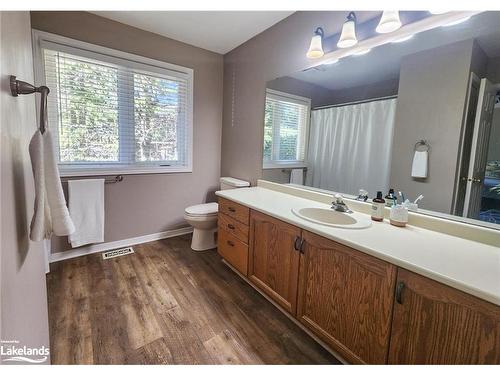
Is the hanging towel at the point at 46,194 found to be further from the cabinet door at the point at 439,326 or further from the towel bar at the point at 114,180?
the towel bar at the point at 114,180

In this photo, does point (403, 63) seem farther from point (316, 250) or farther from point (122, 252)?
point (122, 252)

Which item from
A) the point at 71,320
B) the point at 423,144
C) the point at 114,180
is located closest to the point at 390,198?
the point at 423,144

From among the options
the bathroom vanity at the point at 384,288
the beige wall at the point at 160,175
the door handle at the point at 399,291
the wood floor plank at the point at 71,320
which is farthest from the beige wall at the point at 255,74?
the wood floor plank at the point at 71,320

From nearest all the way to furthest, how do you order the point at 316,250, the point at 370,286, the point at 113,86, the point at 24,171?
the point at 24,171, the point at 370,286, the point at 316,250, the point at 113,86

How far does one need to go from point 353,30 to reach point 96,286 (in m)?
2.69

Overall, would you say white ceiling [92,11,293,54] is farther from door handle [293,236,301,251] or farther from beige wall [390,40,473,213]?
door handle [293,236,301,251]

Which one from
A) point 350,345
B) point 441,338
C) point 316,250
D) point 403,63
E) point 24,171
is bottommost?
point 350,345

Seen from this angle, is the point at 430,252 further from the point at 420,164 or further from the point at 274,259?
the point at 274,259

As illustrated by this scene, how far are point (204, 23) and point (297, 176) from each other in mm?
1729

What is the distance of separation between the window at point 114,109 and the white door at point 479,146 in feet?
8.36

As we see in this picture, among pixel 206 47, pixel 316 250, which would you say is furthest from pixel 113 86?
pixel 316 250

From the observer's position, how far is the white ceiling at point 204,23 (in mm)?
2115

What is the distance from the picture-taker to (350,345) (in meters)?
1.18

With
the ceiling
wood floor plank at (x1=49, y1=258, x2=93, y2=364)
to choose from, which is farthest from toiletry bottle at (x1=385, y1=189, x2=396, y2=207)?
wood floor plank at (x1=49, y1=258, x2=93, y2=364)
